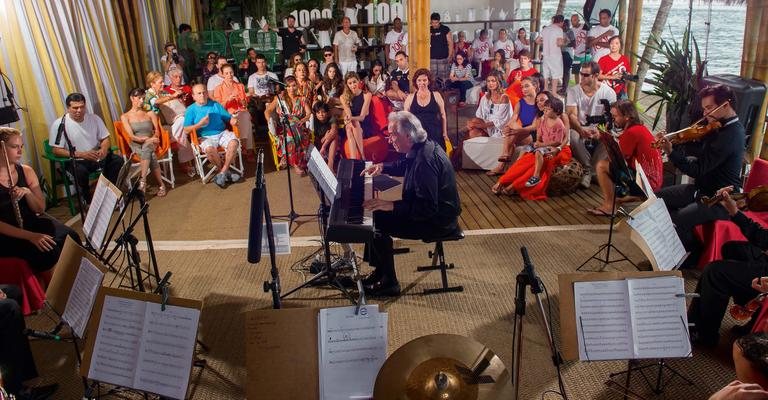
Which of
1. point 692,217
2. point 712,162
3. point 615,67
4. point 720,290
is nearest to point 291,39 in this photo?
point 615,67

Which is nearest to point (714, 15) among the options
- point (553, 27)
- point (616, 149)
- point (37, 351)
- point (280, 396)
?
point (553, 27)

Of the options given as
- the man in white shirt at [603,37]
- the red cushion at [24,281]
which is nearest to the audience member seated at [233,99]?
the red cushion at [24,281]

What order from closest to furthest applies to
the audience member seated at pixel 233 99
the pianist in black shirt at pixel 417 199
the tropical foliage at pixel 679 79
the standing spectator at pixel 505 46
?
1. the pianist in black shirt at pixel 417 199
2. the tropical foliage at pixel 679 79
3. the audience member seated at pixel 233 99
4. the standing spectator at pixel 505 46

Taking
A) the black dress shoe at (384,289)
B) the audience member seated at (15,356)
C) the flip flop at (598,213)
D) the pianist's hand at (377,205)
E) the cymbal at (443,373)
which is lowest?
the flip flop at (598,213)

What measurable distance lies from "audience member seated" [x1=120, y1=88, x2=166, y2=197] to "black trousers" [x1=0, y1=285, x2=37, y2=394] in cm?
327

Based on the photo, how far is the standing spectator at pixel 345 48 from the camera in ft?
32.0

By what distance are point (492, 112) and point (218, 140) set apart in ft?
10.8

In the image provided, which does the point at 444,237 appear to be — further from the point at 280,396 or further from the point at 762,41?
the point at 762,41

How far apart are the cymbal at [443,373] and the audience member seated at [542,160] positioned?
3.86 meters

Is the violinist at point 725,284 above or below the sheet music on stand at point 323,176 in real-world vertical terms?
below

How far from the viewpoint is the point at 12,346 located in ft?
9.79

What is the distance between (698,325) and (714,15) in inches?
243

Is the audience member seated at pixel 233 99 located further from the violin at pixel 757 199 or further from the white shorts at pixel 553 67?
the violin at pixel 757 199

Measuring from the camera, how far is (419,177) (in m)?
3.69
